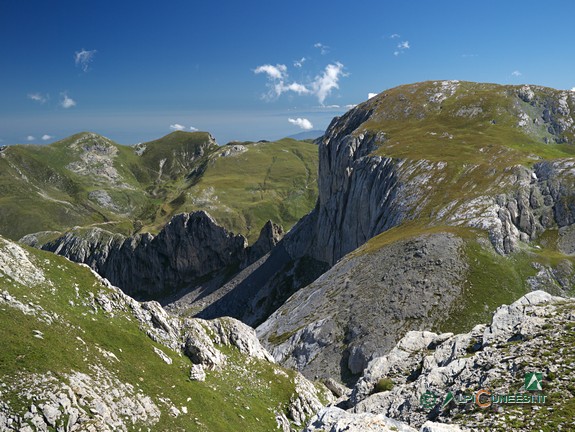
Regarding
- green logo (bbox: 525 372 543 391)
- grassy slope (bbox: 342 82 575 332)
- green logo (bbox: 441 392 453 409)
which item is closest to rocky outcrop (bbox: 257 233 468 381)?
grassy slope (bbox: 342 82 575 332)

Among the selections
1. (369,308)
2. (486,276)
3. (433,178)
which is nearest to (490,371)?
(369,308)

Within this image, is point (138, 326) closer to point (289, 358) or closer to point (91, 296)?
point (91, 296)

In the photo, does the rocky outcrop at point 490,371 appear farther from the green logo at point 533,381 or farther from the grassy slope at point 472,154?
the grassy slope at point 472,154

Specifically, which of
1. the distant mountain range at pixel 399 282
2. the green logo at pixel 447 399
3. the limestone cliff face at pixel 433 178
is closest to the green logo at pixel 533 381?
the distant mountain range at pixel 399 282

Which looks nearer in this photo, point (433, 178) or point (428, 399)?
point (428, 399)

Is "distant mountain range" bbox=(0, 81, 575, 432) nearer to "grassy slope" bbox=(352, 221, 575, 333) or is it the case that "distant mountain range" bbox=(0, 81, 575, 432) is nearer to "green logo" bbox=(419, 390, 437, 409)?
"grassy slope" bbox=(352, 221, 575, 333)

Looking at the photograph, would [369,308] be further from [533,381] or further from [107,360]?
[533,381]

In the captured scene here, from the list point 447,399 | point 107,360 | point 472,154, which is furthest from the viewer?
point 472,154
